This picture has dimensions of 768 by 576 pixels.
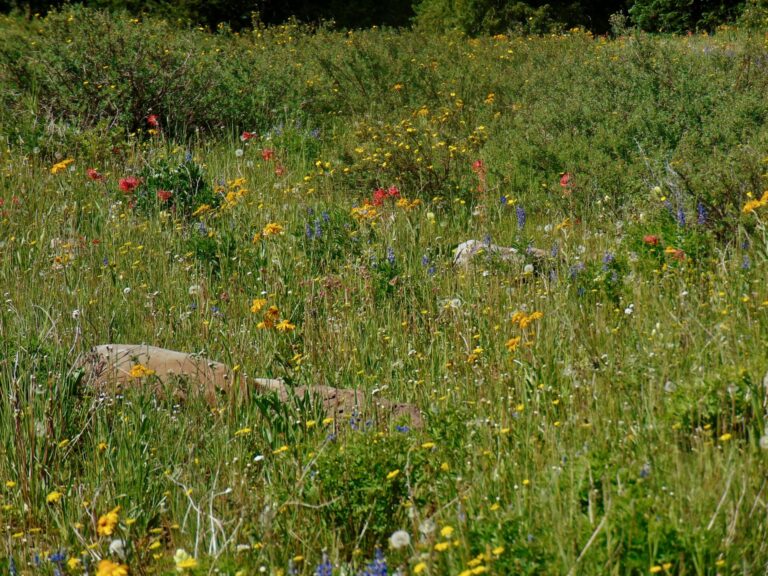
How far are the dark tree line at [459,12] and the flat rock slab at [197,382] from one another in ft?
46.2

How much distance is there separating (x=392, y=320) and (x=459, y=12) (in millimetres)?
15904

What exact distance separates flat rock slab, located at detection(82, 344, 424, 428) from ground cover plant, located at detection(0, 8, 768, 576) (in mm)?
67

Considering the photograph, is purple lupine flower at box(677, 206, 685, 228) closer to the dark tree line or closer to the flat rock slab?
the flat rock slab

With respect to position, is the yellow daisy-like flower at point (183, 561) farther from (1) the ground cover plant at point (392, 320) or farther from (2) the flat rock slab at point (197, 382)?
(2) the flat rock slab at point (197, 382)

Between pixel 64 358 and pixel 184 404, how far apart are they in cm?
51

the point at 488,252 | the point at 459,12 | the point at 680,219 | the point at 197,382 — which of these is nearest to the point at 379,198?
the point at 488,252

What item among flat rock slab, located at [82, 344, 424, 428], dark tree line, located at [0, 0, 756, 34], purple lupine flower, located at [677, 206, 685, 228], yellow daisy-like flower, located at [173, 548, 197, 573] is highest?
dark tree line, located at [0, 0, 756, 34]

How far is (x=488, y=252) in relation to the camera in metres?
4.81

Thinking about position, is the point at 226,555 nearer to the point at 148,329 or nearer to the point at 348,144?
the point at 148,329

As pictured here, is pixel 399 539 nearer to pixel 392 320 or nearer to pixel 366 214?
pixel 392 320

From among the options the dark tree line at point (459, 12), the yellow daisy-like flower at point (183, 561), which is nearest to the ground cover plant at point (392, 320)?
the yellow daisy-like flower at point (183, 561)

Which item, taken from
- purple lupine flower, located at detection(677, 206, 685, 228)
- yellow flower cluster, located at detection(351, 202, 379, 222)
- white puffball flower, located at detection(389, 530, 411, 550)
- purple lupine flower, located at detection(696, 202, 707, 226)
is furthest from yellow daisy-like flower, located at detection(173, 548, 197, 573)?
yellow flower cluster, located at detection(351, 202, 379, 222)

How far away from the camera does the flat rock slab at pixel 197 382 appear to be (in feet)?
10.7

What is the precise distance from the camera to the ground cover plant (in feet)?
7.73
